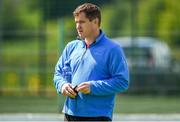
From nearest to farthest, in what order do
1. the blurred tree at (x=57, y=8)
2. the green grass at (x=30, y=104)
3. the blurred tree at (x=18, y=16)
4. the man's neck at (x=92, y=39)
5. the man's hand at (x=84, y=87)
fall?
the man's hand at (x=84, y=87) < the man's neck at (x=92, y=39) < the green grass at (x=30, y=104) < the blurred tree at (x=57, y=8) < the blurred tree at (x=18, y=16)

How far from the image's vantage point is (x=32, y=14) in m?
26.0

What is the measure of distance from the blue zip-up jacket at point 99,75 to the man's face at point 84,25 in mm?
102

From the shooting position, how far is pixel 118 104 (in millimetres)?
15422

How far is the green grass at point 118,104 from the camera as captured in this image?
1403 cm

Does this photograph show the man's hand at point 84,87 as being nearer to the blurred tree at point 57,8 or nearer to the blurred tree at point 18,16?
the blurred tree at point 57,8

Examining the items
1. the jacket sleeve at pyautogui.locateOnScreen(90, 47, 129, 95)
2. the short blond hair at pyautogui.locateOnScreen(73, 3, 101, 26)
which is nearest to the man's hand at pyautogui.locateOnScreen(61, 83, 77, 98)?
the jacket sleeve at pyautogui.locateOnScreen(90, 47, 129, 95)

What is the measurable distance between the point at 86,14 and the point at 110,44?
0.31 metres

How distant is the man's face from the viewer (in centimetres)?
582

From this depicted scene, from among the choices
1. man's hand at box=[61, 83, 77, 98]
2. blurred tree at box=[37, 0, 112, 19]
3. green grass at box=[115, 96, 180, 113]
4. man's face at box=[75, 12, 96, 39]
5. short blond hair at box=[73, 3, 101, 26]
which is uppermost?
blurred tree at box=[37, 0, 112, 19]

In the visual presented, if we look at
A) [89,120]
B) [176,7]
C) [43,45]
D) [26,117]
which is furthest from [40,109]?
[176,7]

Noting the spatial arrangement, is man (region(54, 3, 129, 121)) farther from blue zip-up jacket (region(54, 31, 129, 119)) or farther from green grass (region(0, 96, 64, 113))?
green grass (region(0, 96, 64, 113))

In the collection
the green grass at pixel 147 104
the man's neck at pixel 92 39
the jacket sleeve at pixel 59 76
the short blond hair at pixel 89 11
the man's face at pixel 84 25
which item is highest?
the short blond hair at pixel 89 11

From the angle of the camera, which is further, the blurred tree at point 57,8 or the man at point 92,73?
the blurred tree at point 57,8

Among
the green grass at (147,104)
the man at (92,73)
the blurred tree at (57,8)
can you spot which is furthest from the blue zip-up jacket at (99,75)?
the blurred tree at (57,8)
